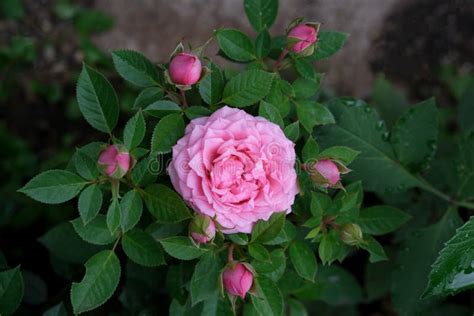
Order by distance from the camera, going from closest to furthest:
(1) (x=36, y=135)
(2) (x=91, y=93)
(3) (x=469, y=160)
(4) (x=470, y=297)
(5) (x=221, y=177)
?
(5) (x=221, y=177)
(2) (x=91, y=93)
(3) (x=469, y=160)
(4) (x=470, y=297)
(1) (x=36, y=135)

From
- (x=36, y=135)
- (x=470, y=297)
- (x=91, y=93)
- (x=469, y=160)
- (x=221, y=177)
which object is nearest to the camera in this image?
(x=221, y=177)

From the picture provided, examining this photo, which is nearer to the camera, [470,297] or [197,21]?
[470,297]

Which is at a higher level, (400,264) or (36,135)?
(400,264)

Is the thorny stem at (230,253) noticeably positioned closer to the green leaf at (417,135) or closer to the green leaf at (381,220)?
the green leaf at (381,220)

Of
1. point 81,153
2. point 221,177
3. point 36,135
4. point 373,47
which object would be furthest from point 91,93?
point 373,47

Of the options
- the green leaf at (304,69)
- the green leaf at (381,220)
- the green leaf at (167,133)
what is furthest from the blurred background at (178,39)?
the green leaf at (167,133)

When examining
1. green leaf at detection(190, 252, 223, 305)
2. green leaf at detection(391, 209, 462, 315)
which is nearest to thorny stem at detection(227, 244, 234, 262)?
green leaf at detection(190, 252, 223, 305)

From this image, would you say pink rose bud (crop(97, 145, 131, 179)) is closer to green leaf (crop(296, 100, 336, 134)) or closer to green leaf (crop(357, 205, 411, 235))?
green leaf (crop(296, 100, 336, 134))

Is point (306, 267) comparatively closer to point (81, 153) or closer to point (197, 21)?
point (81, 153)
